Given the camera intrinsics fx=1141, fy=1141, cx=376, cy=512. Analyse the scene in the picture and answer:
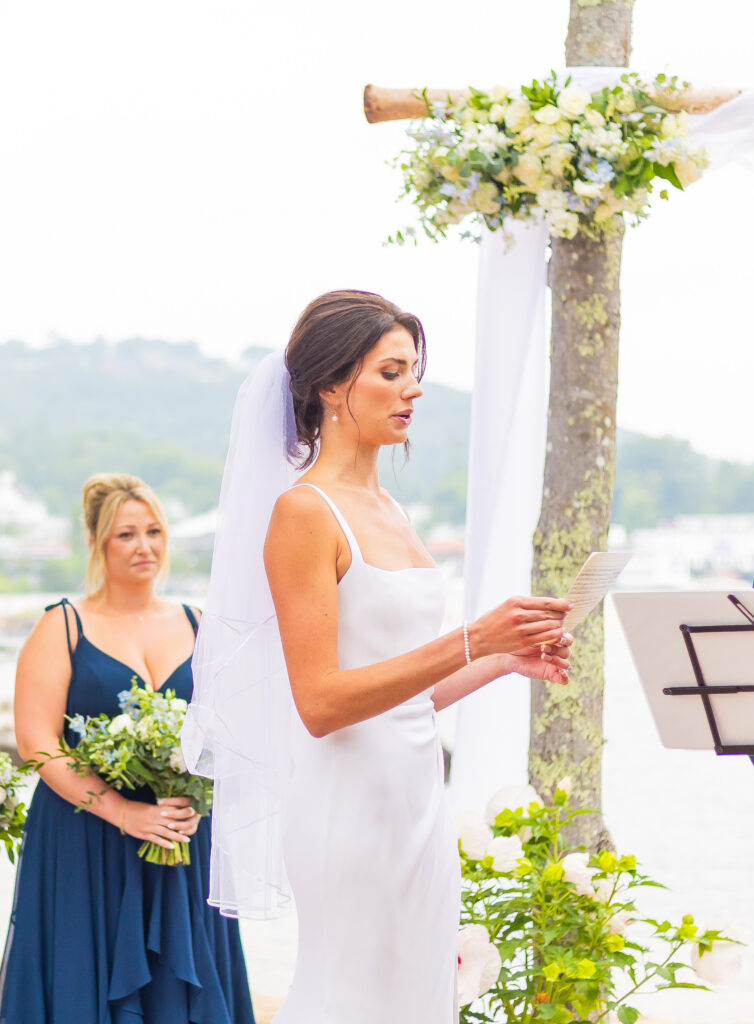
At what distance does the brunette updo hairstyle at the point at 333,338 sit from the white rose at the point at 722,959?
4.56ft

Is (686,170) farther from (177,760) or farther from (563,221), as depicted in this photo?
(177,760)

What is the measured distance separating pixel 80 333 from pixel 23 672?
109ft

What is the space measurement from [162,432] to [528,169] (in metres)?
27.9

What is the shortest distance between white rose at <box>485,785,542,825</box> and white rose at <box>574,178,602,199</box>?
52.9 inches

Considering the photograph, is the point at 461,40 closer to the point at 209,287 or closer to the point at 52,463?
the point at 52,463

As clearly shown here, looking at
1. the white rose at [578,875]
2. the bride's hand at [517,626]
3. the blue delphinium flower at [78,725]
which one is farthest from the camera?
the blue delphinium flower at [78,725]

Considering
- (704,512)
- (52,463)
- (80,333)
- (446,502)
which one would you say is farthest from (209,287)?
(704,512)

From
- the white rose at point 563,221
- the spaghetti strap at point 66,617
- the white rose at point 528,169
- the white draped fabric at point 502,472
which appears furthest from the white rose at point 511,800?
the white rose at point 528,169

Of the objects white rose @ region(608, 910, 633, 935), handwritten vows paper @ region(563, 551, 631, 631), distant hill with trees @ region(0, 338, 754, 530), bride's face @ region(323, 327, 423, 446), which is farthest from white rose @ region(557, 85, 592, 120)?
distant hill with trees @ region(0, 338, 754, 530)

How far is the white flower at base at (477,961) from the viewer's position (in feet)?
7.30

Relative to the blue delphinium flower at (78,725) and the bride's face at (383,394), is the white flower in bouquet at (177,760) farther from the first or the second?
the bride's face at (383,394)

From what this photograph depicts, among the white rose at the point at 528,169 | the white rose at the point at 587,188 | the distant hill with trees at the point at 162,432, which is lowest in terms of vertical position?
the white rose at the point at 587,188

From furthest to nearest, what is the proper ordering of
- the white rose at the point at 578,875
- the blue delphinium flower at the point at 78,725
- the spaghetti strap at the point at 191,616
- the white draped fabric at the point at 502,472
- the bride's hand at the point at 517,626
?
1. the white draped fabric at the point at 502,472
2. the spaghetti strap at the point at 191,616
3. the blue delphinium flower at the point at 78,725
4. the white rose at the point at 578,875
5. the bride's hand at the point at 517,626

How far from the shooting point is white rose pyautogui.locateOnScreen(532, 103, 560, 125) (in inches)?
100
